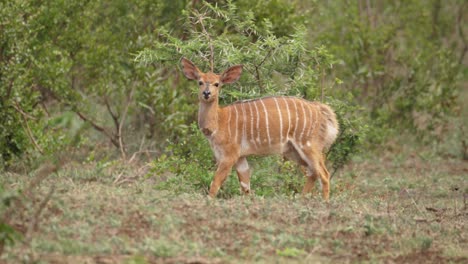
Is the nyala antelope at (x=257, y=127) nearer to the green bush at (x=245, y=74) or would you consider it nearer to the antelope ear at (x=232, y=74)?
the antelope ear at (x=232, y=74)

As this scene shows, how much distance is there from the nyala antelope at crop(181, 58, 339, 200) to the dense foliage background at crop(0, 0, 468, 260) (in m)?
0.38

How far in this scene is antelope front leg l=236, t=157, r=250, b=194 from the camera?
9.14m

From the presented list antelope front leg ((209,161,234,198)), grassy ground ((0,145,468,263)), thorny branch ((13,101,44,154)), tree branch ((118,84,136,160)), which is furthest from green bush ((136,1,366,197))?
tree branch ((118,84,136,160))

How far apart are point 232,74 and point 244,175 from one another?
38.0 inches

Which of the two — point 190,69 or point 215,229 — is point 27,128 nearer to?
point 190,69

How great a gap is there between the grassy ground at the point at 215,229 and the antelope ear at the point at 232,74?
1.32 meters

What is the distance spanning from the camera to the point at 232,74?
9.16 m

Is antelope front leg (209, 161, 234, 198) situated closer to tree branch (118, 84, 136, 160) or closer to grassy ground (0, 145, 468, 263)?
grassy ground (0, 145, 468, 263)

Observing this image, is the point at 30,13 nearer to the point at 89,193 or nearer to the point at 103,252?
the point at 89,193

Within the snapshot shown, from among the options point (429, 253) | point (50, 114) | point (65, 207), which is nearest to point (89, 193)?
point (65, 207)

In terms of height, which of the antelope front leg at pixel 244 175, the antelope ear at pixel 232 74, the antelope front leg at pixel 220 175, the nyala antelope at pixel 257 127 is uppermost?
the antelope ear at pixel 232 74

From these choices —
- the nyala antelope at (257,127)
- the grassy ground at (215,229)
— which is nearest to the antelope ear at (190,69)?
the nyala antelope at (257,127)

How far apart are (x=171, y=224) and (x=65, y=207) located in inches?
32.1

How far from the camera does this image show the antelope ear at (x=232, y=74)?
9.12 m
